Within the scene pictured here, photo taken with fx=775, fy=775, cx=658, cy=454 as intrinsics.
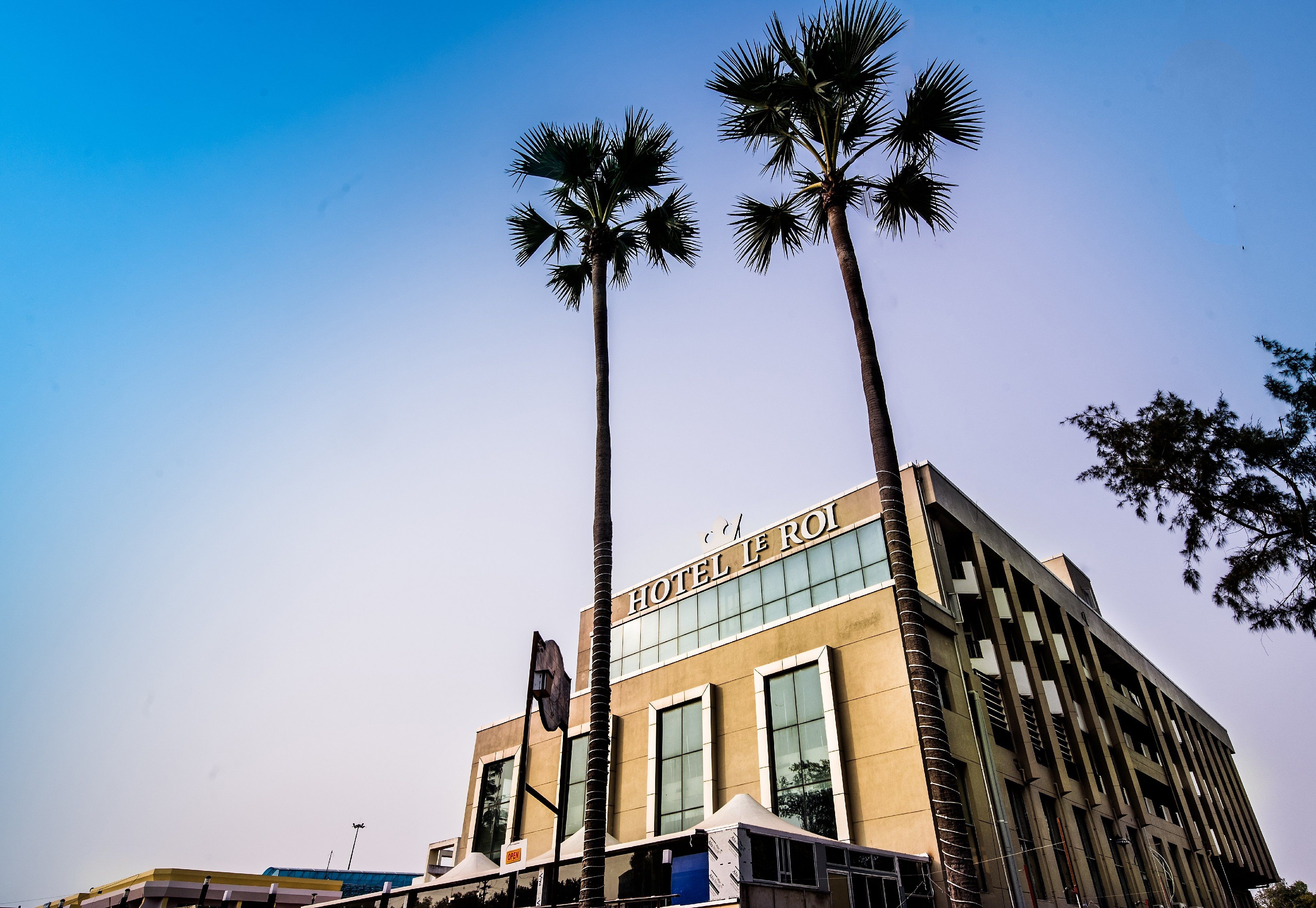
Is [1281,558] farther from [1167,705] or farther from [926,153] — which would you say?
[1167,705]

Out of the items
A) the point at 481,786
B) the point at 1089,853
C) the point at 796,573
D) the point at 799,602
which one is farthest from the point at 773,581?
the point at 481,786

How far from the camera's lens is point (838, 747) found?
23766 millimetres

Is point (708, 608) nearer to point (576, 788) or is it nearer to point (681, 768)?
point (681, 768)

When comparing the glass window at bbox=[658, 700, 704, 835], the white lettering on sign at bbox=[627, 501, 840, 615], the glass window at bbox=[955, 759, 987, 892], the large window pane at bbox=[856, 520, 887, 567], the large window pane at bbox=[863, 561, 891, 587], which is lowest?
the glass window at bbox=[955, 759, 987, 892]

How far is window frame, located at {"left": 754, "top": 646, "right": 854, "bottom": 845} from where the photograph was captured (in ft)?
75.4

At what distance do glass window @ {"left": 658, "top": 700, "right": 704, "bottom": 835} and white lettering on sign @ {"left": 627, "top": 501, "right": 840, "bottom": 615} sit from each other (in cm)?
623

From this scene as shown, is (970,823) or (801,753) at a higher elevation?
(801,753)

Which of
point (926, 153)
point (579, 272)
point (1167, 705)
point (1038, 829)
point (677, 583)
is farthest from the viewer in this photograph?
point (1167, 705)

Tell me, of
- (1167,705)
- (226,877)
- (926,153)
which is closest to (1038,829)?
(926,153)

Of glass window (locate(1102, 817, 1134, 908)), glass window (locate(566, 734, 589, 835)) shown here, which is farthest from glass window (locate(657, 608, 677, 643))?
glass window (locate(1102, 817, 1134, 908))

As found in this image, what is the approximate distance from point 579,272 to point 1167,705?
52084 millimetres

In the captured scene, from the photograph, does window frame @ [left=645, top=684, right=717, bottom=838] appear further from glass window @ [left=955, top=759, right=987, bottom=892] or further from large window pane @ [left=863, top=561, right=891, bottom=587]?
glass window @ [left=955, top=759, right=987, bottom=892]

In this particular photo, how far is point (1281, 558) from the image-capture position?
1875 centimetres

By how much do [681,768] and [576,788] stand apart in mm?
6056
